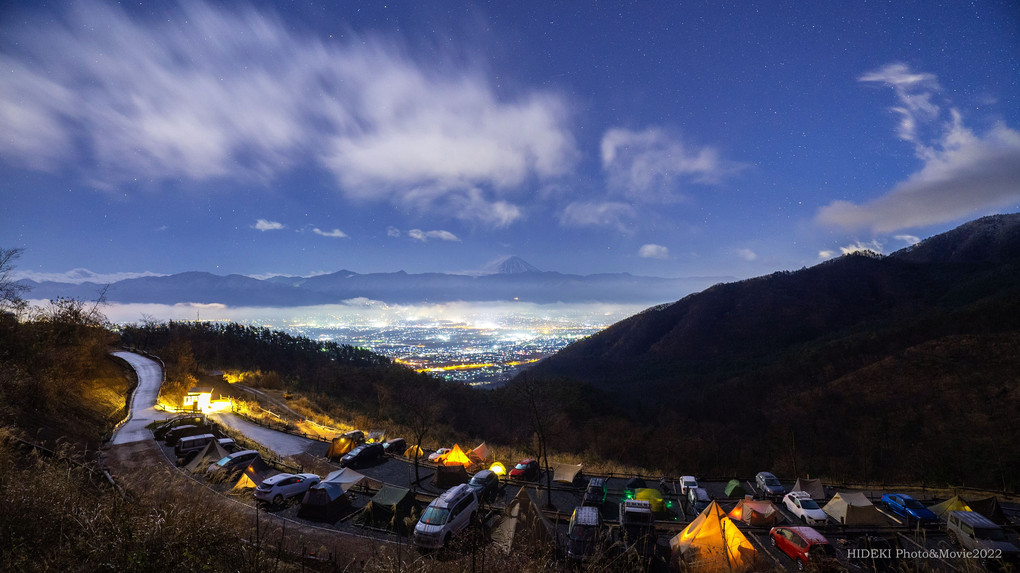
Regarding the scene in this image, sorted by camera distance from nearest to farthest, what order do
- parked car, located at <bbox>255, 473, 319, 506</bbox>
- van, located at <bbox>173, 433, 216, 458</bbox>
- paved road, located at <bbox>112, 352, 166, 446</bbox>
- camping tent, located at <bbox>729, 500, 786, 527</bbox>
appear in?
camping tent, located at <bbox>729, 500, 786, 527</bbox>, parked car, located at <bbox>255, 473, 319, 506</bbox>, van, located at <bbox>173, 433, 216, 458</bbox>, paved road, located at <bbox>112, 352, 166, 446</bbox>

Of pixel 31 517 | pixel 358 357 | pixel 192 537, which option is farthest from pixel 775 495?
pixel 358 357

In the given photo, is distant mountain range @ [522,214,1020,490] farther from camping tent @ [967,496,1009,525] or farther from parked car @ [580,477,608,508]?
parked car @ [580,477,608,508]

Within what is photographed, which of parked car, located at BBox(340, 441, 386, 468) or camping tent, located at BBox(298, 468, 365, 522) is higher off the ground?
camping tent, located at BBox(298, 468, 365, 522)

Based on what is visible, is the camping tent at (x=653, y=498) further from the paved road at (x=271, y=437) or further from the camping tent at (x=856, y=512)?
the paved road at (x=271, y=437)

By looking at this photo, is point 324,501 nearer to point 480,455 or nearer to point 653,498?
point 480,455

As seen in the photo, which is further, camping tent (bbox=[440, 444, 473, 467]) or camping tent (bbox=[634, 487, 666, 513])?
camping tent (bbox=[440, 444, 473, 467])

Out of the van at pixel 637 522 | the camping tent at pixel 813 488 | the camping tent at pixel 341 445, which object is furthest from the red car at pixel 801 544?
the camping tent at pixel 341 445

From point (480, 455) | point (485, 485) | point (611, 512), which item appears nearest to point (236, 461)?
point (485, 485)

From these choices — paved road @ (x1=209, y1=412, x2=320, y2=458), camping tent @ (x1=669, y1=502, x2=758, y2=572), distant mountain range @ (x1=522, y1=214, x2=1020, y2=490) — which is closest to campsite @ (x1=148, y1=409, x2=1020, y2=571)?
camping tent @ (x1=669, y1=502, x2=758, y2=572)
